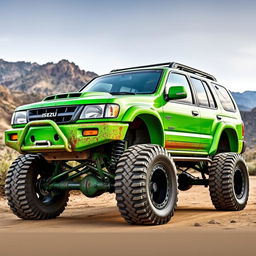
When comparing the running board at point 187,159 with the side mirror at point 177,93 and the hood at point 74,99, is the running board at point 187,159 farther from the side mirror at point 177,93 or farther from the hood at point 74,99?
the hood at point 74,99

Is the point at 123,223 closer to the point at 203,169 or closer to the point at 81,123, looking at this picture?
the point at 81,123

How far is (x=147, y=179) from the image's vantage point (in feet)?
22.5

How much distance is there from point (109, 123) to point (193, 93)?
276cm

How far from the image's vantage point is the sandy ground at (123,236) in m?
4.60

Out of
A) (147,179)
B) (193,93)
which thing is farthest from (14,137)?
(193,93)

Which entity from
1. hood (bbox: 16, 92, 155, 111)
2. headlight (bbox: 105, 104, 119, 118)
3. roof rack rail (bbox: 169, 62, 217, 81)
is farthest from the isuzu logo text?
roof rack rail (bbox: 169, 62, 217, 81)

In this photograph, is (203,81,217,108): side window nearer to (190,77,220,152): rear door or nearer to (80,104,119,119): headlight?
(190,77,220,152): rear door

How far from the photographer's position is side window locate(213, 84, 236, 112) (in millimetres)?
10508

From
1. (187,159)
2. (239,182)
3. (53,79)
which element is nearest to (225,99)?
(239,182)

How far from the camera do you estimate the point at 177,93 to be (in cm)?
790

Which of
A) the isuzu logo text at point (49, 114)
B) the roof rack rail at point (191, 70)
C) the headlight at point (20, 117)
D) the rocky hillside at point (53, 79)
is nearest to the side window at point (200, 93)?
the roof rack rail at point (191, 70)

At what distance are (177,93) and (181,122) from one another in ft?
2.36

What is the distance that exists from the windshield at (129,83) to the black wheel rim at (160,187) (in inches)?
53.6

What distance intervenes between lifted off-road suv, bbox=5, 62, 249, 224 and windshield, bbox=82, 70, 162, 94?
0.7 inches
